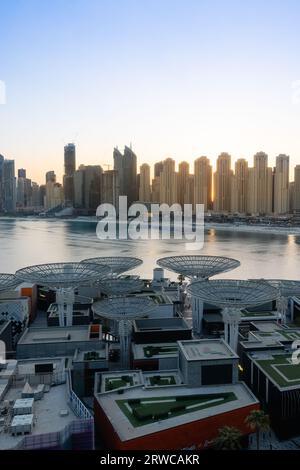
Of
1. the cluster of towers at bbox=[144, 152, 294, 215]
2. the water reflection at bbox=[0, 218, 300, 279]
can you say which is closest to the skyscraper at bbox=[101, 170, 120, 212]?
the cluster of towers at bbox=[144, 152, 294, 215]

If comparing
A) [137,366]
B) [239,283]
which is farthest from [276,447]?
[239,283]

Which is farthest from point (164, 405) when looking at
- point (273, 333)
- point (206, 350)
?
point (273, 333)

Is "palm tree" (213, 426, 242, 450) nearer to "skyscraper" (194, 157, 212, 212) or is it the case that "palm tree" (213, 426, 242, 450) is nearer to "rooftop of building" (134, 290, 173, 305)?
"rooftop of building" (134, 290, 173, 305)

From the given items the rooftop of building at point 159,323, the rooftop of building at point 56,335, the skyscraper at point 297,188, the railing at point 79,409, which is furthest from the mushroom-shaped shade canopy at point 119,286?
the skyscraper at point 297,188

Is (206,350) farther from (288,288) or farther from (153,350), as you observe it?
(288,288)

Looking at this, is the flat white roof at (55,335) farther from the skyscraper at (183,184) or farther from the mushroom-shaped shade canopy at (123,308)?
the skyscraper at (183,184)
